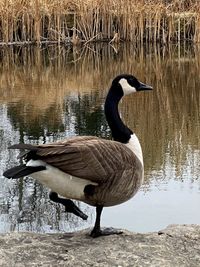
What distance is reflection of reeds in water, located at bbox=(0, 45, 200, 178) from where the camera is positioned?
10352mm

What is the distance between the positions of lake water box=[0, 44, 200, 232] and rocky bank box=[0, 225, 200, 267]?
5.71ft

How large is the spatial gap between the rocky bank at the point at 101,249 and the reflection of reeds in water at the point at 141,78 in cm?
385

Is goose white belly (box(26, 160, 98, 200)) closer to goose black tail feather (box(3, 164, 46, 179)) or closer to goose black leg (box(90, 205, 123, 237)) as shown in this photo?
goose black tail feather (box(3, 164, 46, 179))

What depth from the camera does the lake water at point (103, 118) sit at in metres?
6.91

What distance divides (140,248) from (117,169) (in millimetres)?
590

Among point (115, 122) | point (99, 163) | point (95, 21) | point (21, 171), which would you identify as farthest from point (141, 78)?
point (21, 171)

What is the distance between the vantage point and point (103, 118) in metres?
11.1

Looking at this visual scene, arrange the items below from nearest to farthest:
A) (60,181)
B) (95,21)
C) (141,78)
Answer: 1. (60,181)
2. (141,78)
3. (95,21)

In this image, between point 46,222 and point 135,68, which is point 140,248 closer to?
point 46,222

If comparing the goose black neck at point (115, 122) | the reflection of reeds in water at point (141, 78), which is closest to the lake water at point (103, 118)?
the reflection of reeds in water at point (141, 78)

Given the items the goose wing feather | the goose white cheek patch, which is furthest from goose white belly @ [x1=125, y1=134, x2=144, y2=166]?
the goose white cheek patch

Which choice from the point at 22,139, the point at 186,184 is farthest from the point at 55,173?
the point at 22,139

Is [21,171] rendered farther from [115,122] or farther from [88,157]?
[115,122]

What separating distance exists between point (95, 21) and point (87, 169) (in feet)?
63.2
